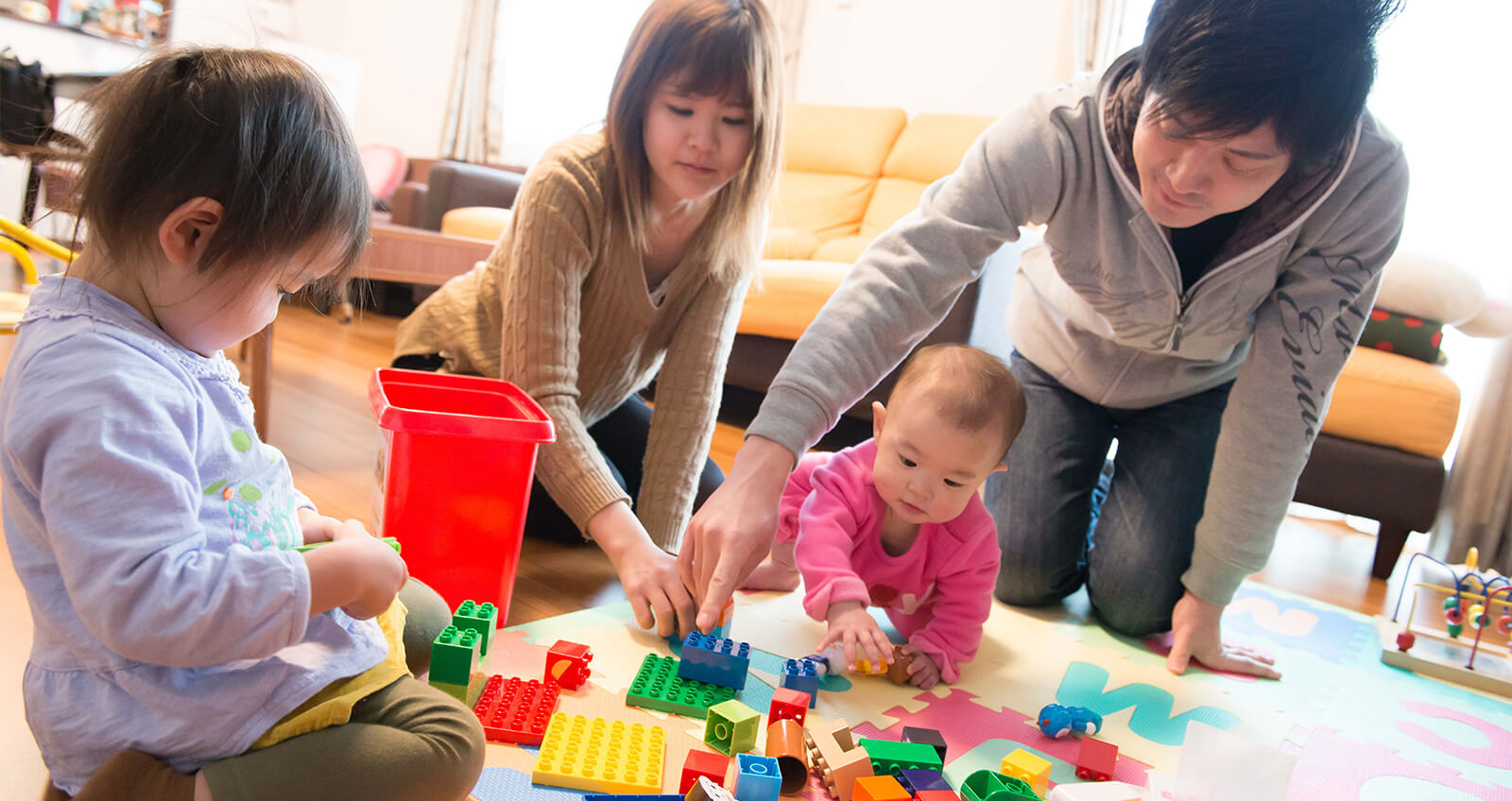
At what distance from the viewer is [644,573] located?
1.09 metres

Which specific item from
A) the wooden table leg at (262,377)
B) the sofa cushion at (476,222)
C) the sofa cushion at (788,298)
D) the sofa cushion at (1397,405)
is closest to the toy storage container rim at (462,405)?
the wooden table leg at (262,377)

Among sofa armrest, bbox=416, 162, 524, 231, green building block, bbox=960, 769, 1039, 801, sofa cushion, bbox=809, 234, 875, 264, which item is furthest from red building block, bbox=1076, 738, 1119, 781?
sofa armrest, bbox=416, 162, 524, 231

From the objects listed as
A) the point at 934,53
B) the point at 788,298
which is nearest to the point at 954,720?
the point at 788,298

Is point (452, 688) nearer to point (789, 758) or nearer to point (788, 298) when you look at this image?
point (789, 758)

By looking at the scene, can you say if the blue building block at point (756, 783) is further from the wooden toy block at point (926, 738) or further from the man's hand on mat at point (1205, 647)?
the man's hand on mat at point (1205, 647)

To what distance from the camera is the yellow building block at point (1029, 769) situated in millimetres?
874

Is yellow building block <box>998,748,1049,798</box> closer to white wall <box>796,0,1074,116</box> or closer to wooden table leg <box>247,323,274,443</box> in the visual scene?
wooden table leg <box>247,323,274,443</box>

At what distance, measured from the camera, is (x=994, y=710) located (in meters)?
1.08

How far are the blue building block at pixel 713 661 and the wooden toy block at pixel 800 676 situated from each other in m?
0.04

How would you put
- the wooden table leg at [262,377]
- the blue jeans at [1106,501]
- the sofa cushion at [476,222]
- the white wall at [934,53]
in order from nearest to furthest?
1. the blue jeans at [1106,501]
2. the wooden table leg at [262,377]
3. the sofa cushion at [476,222]
4. the white wall at [934,53]

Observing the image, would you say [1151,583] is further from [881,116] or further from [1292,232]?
[881,116]

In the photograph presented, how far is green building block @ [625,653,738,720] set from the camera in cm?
93

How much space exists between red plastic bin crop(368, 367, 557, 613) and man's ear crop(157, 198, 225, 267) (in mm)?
413

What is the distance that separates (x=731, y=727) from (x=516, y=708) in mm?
192
